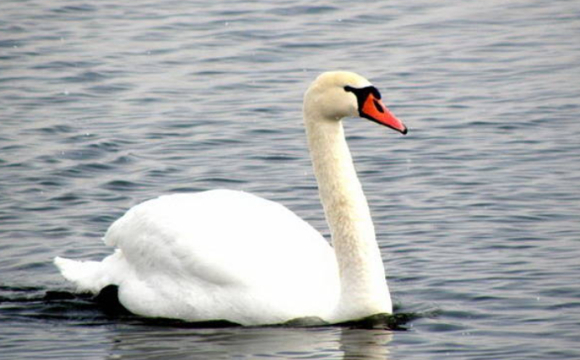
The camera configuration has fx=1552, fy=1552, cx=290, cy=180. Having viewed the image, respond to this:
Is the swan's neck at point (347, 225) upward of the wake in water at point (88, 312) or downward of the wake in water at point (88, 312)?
upward

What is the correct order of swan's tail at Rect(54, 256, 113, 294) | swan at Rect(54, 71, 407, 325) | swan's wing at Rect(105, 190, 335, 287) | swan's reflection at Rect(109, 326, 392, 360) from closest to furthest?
swan's reflection at Rect(109, 326, 392, 360), swan at Rect(54, 71, 407, 325), swan's wing at Rect(105, 190, 335, 287), swan's tail at Rect(54, 256, 113, 294)

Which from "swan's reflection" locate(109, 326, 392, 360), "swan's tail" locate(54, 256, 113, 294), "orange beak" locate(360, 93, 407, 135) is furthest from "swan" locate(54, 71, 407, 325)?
"swan's tail" locate(54, 256, 113, 294)

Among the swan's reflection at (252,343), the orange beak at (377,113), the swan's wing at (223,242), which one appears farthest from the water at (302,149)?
the orange beak at (377,113)

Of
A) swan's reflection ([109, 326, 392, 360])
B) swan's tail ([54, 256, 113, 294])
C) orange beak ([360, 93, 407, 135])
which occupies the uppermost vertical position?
orange beak ([360, 93, 407, 135])

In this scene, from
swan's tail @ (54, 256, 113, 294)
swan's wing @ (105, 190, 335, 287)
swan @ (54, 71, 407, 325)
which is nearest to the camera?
swan @ (54, 71, 407, 325)

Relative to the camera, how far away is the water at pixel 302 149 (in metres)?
10.2

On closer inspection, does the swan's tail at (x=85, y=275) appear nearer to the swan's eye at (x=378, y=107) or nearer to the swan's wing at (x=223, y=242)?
the swan's wing at (x=223, y=242)

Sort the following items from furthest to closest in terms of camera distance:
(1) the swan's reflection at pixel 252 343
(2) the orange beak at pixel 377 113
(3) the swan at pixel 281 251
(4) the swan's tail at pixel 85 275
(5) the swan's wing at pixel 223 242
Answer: (4) the swan's tail at pixel 85 275 < (5) the swan's wing at pixel 223 242 < (3) the swan at pixel 281 251 < (2) the orange beak at pixel 377 113 < (1) the swan's reflection at pixel 252 343

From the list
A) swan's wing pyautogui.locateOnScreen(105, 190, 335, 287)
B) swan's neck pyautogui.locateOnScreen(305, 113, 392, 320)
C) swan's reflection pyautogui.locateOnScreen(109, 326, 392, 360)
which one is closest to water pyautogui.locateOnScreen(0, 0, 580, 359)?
swan's reflection pyautogui.locateOnScreen(109, 326, 392, 360)

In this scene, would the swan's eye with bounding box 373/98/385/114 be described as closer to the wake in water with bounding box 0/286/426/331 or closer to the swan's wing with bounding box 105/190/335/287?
the swan's wing with bounding box 105/190/335/287

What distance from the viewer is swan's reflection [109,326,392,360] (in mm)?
9594

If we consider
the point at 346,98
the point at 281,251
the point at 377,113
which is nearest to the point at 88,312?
the point at 281,251

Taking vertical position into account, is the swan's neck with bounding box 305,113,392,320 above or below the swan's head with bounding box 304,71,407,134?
below

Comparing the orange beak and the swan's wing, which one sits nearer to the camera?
the orange beak
